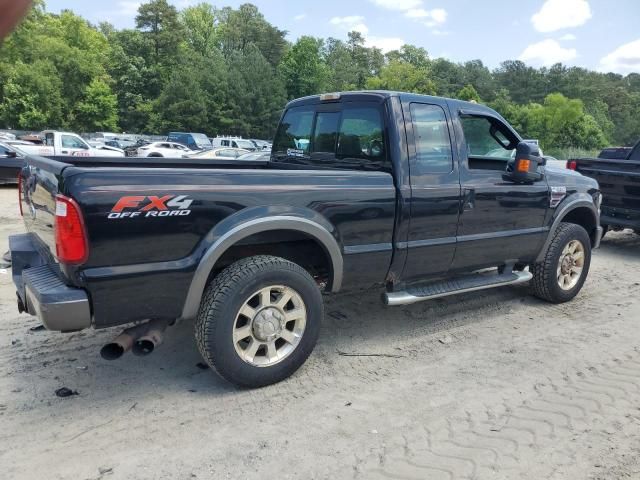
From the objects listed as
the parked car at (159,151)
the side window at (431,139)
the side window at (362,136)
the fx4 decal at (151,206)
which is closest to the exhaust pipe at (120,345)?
the fx4 decal at (151,206)

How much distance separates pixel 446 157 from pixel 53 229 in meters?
2.98

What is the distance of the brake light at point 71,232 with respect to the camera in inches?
112

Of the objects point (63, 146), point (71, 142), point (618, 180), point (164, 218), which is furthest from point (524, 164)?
point (71, 142)

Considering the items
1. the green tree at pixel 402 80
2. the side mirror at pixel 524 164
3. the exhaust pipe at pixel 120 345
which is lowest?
the exhaust pipe at pixel 120 345

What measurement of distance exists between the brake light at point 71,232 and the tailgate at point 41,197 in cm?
17

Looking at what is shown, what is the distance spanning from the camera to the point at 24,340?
13.8 ft

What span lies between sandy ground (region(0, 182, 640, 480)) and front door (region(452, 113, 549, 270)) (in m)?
0.72

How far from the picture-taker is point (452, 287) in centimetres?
458

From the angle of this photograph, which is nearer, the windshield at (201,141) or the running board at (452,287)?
the running board at (452,287)

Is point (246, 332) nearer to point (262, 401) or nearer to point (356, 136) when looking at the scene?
point (262, 401)

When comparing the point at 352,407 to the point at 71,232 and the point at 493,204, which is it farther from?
the point at 493,204

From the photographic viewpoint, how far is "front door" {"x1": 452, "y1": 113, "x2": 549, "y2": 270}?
4488 mm

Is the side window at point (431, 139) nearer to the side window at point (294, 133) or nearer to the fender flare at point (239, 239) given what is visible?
the fender flare at point (239, 239)

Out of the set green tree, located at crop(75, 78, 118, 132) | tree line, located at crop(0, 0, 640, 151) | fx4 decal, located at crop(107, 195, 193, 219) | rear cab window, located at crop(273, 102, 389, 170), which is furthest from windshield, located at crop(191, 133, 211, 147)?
fx4 decal, located at crop(107, 195, 193, 219)
